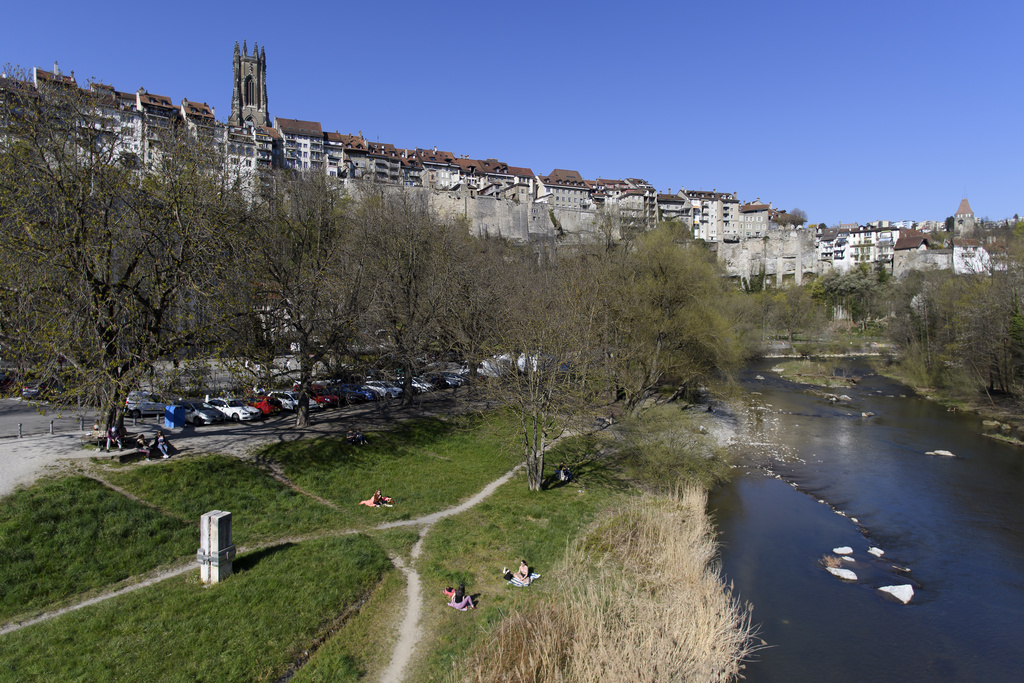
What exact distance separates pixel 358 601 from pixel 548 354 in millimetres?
10139

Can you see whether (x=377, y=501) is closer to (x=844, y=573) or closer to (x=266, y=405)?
(x=266, y=405)

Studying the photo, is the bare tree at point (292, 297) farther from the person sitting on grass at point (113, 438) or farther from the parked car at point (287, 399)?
the person sitting on grass at point (113, 438)

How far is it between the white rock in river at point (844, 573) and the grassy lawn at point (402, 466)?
9.92 m

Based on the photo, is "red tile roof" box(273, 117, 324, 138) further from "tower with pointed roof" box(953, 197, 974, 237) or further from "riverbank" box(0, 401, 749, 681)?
"tower with pointed roof" box(953, 197, 974, 237)

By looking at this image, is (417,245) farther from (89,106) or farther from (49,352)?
(49,352)

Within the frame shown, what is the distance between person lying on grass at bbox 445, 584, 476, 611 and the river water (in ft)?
18.4

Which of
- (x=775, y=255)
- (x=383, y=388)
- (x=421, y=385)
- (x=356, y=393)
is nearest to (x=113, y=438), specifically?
(x=356, y=393)

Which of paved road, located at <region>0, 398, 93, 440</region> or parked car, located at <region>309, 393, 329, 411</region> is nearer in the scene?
paved road, located at <region>0, 398, 93, 440</region>

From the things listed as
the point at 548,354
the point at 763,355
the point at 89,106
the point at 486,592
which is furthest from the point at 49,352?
the point at 763,355

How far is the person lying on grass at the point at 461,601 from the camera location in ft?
34.4

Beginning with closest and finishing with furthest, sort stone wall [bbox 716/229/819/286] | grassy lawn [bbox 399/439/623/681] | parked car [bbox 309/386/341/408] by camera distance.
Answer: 1. grassy lawn [bbox 399/439/623/681]
2. parked car [bbox 309/386/341/408]
3. stone wall [bbox 716/229/819/286]

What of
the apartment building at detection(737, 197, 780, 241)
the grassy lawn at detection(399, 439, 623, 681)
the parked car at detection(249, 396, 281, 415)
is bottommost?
the grassy lawn at detection(399, 439, 623, 681)

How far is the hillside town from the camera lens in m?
82.3

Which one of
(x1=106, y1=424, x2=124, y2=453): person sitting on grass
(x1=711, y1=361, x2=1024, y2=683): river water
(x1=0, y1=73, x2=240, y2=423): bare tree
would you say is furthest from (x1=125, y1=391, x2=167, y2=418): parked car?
(x1=711, y1=361, x2=1024, y2=683): river water
